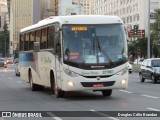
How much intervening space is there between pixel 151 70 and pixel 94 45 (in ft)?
44.7

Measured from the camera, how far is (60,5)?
502ft

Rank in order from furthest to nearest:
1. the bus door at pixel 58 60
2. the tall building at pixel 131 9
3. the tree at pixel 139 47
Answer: the tall building at pixel 131 9
the tree at pixel 139 47
the bus door at pixel 58 60

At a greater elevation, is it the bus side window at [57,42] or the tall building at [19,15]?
the tall building at [19,15]

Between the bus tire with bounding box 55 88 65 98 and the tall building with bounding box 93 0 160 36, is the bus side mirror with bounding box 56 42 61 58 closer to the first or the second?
the bus tire with bounding box 55 88 65 98

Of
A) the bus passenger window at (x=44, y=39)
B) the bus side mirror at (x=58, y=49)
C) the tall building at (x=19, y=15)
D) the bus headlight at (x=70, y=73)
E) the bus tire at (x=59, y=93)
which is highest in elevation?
the tall building at (x=19, y=15)

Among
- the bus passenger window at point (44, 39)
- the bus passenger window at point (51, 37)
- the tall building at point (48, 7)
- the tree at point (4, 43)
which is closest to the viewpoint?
the bus passenger window at point (51, 37)

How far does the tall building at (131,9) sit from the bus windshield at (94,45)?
104 meters

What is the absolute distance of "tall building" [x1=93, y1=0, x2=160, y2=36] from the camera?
137875 millimetres

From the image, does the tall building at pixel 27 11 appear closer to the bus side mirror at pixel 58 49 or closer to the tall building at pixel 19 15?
the tall building at pixel 19 15

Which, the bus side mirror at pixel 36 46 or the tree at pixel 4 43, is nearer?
the bus side mirror at pixel 36 46

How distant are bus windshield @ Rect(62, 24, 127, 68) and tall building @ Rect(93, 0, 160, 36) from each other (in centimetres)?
10350

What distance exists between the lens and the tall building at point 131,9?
13788cm

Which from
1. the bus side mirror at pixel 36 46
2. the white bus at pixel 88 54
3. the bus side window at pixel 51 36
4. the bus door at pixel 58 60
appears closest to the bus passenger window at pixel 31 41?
the bus side mirror at pixel 36 46

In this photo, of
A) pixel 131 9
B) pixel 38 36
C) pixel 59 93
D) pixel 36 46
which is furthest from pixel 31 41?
pixel 131 9
